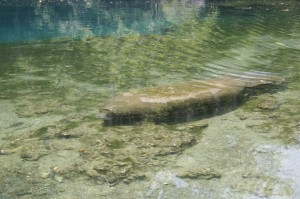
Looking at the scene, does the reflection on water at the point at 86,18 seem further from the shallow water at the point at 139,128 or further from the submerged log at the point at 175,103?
the submerged log at the point at 175,103

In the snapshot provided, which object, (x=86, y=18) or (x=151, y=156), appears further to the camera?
(x=86, y=18)

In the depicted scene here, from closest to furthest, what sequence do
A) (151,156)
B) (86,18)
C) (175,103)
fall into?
(151,156) < (175,103) < (86,18)

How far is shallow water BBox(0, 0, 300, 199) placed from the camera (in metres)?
4.56

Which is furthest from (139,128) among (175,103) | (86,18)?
(86,18)

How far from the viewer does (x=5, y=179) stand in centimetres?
466

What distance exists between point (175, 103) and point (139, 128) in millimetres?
816

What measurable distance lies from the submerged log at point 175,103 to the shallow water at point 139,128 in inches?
8.1

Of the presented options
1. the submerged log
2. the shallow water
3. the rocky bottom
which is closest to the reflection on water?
the shallow water

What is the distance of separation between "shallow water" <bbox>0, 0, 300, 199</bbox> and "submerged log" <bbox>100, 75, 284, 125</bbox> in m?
0.20

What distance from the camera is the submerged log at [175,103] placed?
629 centimetres

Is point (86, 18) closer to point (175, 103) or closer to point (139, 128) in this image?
point (175, 103)

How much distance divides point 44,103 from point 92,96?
889 millimetres

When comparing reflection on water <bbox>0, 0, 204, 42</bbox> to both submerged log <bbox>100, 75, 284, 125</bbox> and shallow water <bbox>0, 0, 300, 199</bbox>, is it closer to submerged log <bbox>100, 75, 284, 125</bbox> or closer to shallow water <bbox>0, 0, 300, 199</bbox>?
shallow water <bbox>0, 0, 300, 199</bbox>

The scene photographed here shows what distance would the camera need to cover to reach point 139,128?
603 cm
